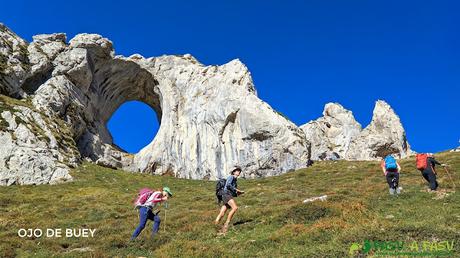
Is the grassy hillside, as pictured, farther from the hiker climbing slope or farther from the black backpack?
the black backpack

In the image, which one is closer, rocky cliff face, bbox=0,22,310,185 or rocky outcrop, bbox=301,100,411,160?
rocky cliff face, bbox=0,22,310,185

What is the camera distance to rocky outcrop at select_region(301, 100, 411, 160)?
10669 centimetres

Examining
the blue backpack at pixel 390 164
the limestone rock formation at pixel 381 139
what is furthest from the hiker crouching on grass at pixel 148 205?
the limestone rock formation at pixel 381 139

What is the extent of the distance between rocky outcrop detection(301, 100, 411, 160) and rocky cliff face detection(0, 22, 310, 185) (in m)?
39.1

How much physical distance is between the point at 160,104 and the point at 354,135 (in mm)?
61777

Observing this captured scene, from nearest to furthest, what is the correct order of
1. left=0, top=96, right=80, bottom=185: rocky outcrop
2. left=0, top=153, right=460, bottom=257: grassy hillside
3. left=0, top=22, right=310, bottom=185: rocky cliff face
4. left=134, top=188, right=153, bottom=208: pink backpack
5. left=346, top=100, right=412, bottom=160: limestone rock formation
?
1. left=0, top=153, right=460, bottom=257: grassy hillside
2. left=134, top=188, right=153, bottom=208: pink backpack
3. left=0, top=96, right=80, bottom=185: rocky outcrop
4. left=0, top=22, right=310, bottom=185: rocky cliff face
5. left=346, top=100, right=412, bottom=160: limestone rock formation

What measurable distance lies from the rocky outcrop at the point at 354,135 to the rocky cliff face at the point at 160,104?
39096 millimetres

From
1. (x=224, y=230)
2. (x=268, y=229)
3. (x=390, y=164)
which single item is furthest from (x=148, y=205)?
(x=390, y=164)

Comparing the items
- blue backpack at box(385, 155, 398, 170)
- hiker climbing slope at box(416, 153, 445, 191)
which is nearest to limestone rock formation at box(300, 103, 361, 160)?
hiker climbing slope at box(416, 153, 445, 191)

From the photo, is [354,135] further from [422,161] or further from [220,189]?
[220,189]

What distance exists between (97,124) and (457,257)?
72.3 meters

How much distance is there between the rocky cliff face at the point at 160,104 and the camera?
2389 inches

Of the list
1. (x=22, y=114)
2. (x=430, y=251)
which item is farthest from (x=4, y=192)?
(x=430, y=251)

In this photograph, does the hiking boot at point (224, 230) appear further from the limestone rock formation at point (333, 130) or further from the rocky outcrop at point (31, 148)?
the limestone rock formation at point (333, 130)
